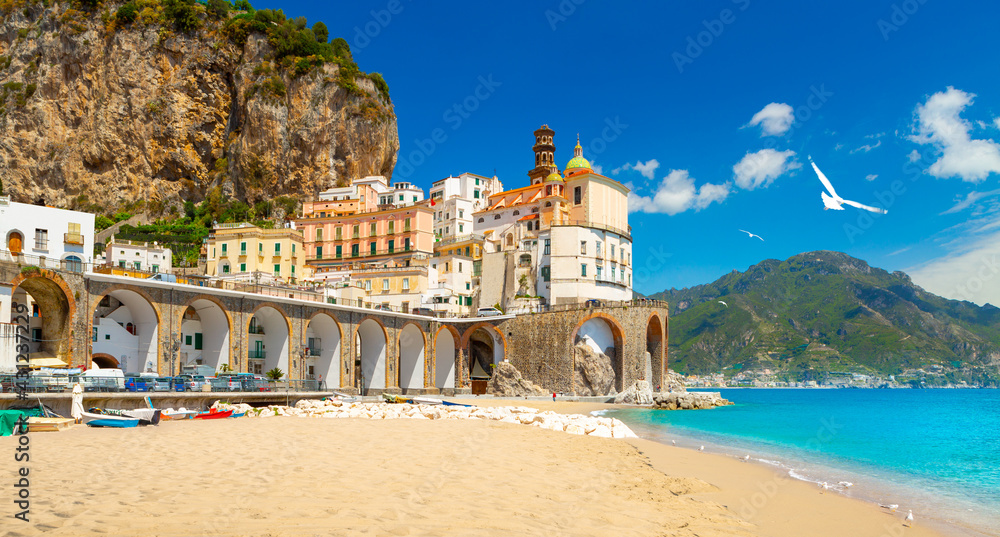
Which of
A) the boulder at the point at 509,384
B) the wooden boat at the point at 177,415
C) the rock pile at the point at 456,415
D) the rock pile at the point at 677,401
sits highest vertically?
the wooden boat at the point at 177,415

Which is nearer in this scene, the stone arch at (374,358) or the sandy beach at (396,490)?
the sandy beach at (396,490)

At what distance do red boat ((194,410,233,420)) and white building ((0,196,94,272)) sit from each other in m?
14.6

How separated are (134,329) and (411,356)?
2176 cm

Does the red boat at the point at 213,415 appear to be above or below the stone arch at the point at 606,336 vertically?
below

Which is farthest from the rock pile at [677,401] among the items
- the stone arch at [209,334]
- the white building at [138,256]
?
the white building at [138,256]

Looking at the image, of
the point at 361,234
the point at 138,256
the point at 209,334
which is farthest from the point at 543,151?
the point at 209,334

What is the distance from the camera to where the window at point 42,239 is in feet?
122

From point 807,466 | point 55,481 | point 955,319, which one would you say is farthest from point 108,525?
point 955,319

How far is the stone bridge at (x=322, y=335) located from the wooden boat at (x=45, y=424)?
12.9m

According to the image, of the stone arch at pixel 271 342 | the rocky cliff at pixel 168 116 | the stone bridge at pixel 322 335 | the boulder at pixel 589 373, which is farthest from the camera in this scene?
the rocky cliff at pixel 168 116

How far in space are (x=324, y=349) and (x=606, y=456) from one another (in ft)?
101

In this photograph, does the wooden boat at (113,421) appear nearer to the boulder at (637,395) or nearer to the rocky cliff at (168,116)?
the boulder at (637,395)

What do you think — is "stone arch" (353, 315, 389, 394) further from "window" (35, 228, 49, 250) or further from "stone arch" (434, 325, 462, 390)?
"window" (35, 228, 49, 250)

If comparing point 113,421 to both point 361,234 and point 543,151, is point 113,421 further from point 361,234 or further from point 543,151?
point 543,151
